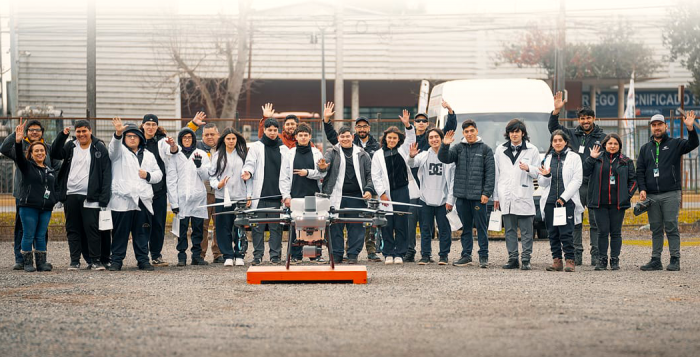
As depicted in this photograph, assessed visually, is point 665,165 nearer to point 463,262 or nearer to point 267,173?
point 463,262

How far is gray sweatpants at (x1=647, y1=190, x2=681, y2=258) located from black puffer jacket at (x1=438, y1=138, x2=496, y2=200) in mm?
2150

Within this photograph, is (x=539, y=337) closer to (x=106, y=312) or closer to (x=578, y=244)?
(x=106, y=312)

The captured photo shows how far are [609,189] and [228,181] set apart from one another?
17.1 ft

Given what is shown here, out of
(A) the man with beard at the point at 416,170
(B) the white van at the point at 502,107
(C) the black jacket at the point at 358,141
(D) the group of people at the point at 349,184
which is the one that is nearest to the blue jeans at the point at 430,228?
(D) the group of people at the point at 349,184

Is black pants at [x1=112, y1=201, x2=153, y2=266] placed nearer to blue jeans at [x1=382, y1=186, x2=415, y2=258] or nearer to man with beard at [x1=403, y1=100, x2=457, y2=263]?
blue jeans at [x1=382, y1=186, x2=415, y2=258]

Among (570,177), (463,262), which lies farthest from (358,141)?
(570,177)

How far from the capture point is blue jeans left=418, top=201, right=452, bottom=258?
575 inches

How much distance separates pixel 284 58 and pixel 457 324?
3482 cm

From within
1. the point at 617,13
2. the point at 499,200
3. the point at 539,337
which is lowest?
the point at 539,337

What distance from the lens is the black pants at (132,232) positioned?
542 inches

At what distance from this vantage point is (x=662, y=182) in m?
13.6

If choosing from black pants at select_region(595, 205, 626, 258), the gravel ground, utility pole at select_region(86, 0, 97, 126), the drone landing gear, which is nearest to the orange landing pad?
the drone landing gear

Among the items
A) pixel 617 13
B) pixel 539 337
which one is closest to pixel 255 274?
pixel 539 337

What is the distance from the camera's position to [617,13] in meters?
45.2
